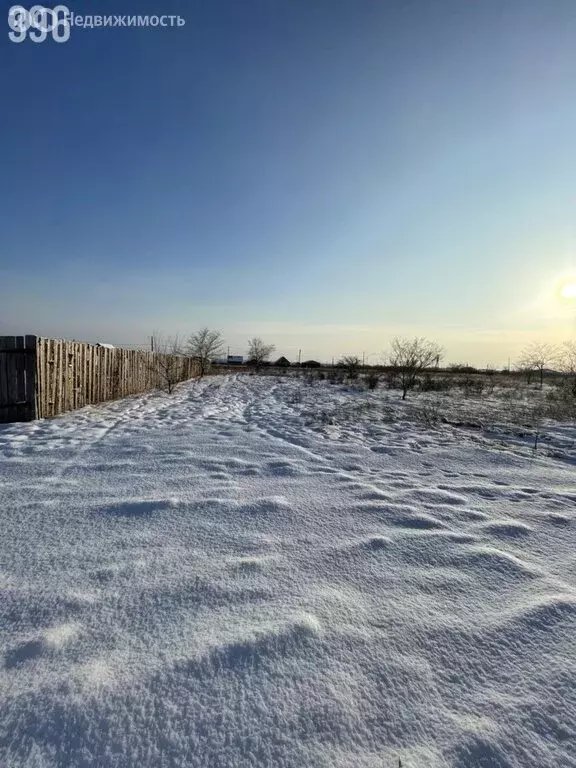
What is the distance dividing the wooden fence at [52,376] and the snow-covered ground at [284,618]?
3297mm

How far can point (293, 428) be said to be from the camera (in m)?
6.65

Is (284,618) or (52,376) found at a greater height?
(52,376)

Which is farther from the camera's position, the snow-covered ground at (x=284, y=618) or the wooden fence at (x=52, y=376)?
the wooden fence at (x=52, y=376)

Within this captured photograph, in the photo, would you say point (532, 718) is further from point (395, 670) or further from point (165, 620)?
point (165, 620)

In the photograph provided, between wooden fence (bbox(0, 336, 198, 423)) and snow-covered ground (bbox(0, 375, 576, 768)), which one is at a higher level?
wooden fence (bbox(0, 336, 198, 423))

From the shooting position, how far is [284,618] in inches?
71.8

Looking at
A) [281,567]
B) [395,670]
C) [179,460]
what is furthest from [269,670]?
[179,460]

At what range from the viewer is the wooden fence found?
6625 millimetres

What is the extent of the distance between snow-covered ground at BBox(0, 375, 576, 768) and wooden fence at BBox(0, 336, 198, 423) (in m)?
3.30

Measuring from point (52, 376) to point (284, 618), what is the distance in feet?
24.0

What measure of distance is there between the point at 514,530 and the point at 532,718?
5.66ft

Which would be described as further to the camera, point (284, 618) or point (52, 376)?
point (52, 376)

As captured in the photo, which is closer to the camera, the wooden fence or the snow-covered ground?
the snow-covered ground

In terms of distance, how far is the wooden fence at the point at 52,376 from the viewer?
6625mm
